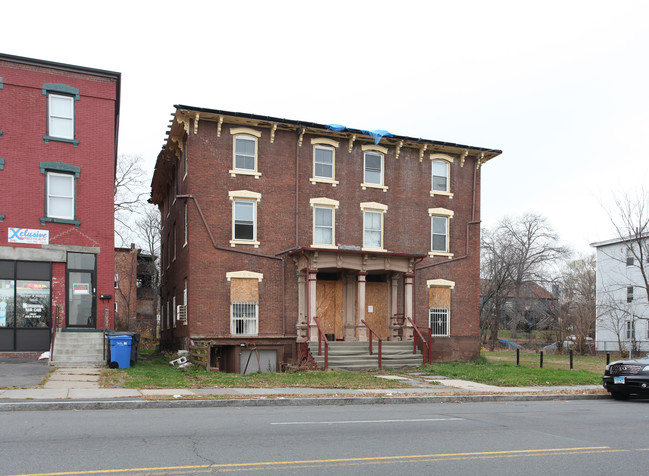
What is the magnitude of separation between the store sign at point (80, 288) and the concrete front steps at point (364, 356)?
8.29 meters

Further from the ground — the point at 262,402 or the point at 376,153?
the point at 376,153

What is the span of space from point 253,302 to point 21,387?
427 inches

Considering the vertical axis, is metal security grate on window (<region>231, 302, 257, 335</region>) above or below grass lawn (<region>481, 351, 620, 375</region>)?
above

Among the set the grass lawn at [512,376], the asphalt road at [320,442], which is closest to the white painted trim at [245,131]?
the grass lawn at [512,376]

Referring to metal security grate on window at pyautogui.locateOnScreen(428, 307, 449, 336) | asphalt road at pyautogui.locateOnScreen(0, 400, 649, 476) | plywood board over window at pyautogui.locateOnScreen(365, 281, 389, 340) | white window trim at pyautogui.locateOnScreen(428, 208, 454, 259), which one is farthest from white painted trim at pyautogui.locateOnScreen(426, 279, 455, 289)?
asphalt road at pyautogui.locateOnScreen(0, 400, 649, 476)

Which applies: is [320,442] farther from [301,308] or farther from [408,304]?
[408,304]

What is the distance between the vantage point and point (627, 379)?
15.7m

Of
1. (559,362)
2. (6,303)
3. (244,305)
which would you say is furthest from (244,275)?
(559,362)

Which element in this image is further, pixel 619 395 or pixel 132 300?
pixel 132 300

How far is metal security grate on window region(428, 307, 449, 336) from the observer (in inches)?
1064

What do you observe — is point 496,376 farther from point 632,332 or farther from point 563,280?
point 563,280

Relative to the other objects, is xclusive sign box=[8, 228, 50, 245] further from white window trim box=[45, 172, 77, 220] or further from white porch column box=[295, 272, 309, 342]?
white porch column box=[295, 272, 309, 342]

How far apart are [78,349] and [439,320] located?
1502 cm

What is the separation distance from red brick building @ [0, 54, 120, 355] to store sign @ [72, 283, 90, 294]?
33 mm
